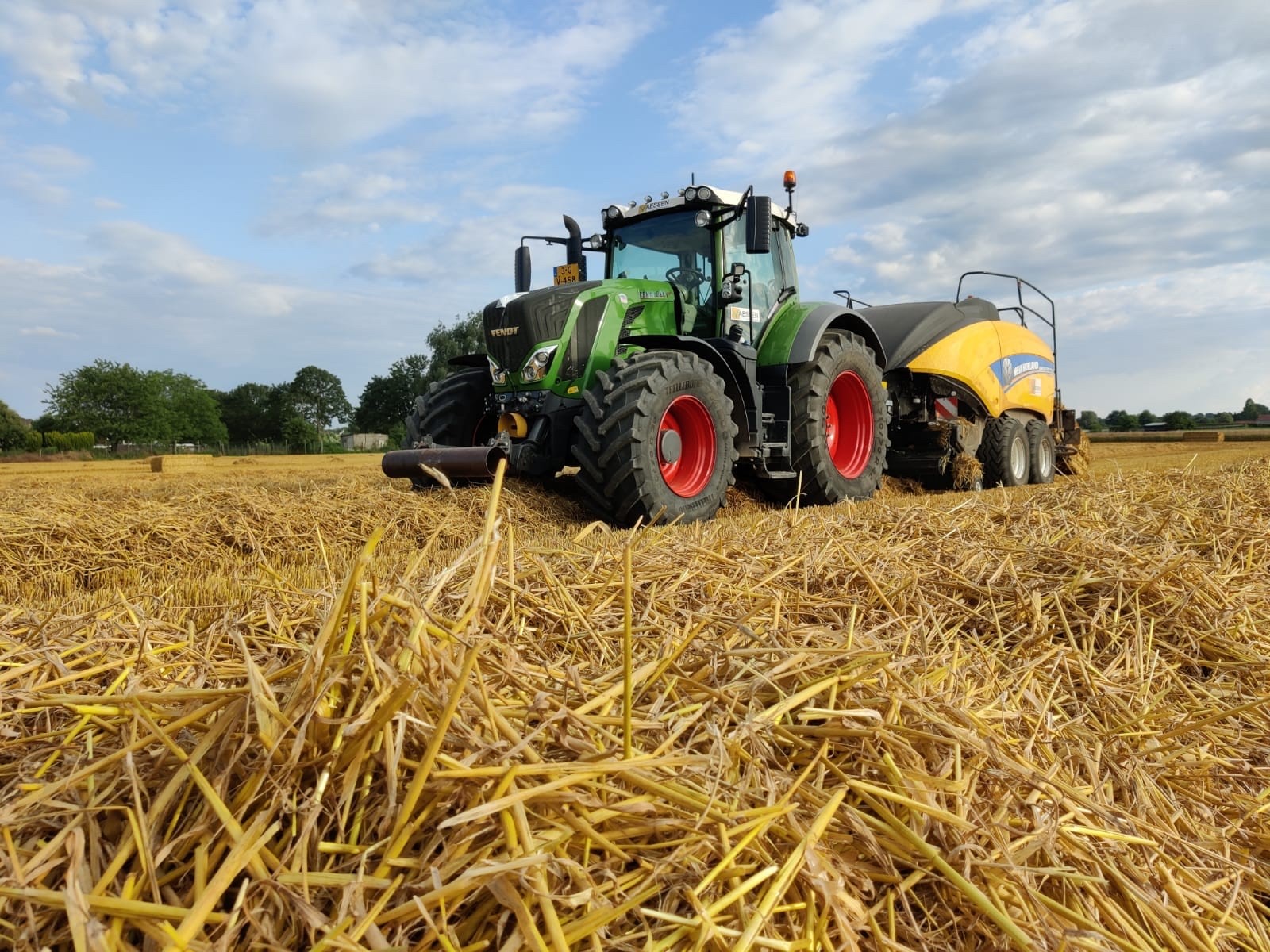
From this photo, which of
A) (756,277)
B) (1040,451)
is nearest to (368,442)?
(1040,451)

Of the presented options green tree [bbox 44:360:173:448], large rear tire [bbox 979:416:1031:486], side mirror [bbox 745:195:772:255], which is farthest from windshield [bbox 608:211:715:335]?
green tree [bbox 44:360:173:448]

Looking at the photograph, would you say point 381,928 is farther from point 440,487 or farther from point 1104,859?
point 440,487

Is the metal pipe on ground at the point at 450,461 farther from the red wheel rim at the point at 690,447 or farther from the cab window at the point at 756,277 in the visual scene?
the cab window at the point at 756,277

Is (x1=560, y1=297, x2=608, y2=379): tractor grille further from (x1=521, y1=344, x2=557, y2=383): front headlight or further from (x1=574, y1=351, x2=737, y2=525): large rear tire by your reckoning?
(x1=574, y1=351, x2=737, y2=525): large rear tire

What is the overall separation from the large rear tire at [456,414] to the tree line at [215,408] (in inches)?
1227

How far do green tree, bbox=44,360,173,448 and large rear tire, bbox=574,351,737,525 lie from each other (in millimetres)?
51319

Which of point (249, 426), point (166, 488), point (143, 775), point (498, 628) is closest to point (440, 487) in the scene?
point (166, 488)

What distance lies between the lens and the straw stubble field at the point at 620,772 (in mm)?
1018

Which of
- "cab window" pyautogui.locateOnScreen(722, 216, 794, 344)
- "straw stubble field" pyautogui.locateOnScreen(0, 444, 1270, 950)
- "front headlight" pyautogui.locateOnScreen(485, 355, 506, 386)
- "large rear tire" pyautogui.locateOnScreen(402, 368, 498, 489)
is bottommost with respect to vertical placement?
"straw stubble field" pyautogui.locateOnScreen(0, 444, 1270, 950)

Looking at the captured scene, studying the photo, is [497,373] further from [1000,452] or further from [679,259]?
[1000,452]

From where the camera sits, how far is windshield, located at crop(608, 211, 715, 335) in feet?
22.3

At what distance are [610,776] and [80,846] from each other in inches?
26.6

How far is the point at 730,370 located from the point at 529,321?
5.20 ft

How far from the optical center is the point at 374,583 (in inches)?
53.1
